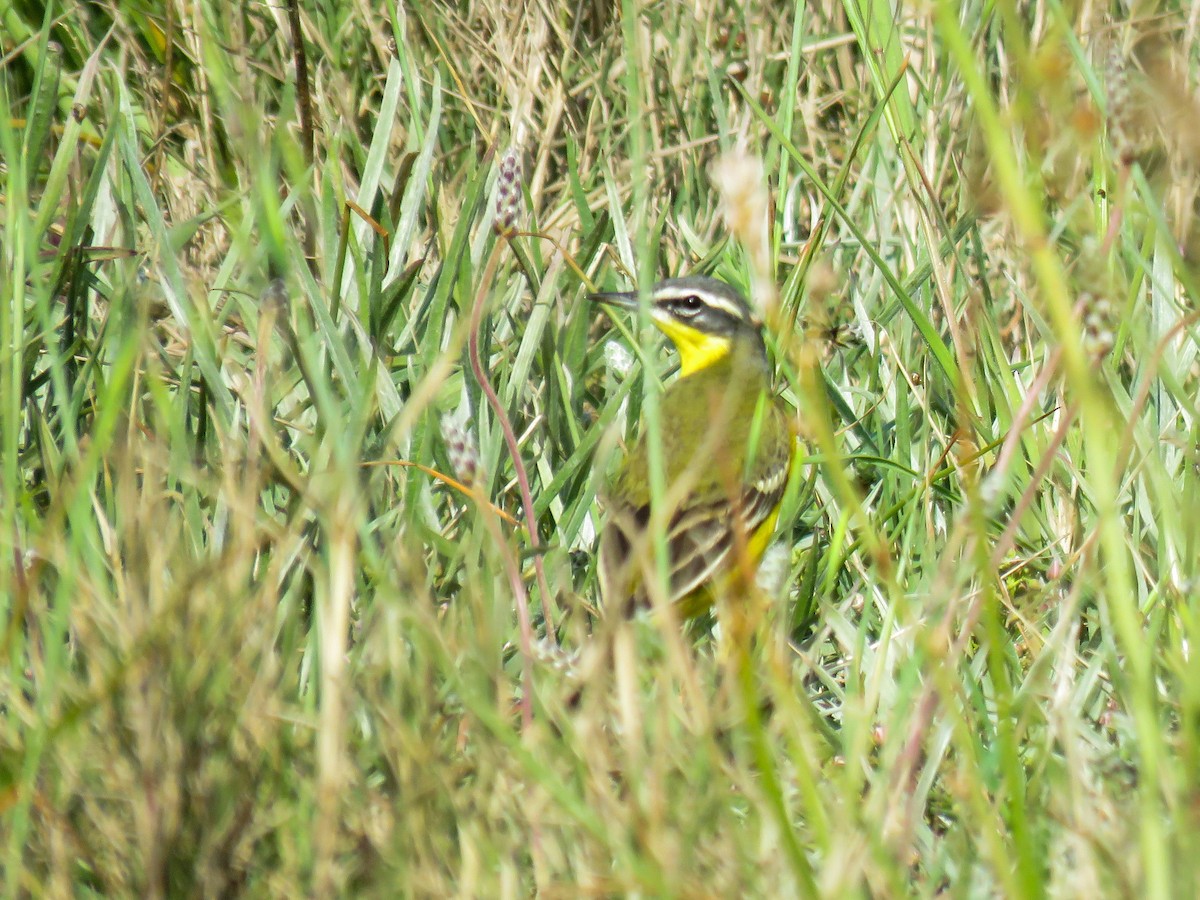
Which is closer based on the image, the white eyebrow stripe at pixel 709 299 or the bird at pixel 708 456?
the bird at pixel 708 456

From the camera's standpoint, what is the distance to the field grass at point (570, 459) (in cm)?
220

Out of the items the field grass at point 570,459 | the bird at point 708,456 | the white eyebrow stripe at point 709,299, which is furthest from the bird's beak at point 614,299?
the white eyebrow stripe at point 709,299

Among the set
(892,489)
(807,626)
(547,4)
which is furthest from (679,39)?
(807,626)

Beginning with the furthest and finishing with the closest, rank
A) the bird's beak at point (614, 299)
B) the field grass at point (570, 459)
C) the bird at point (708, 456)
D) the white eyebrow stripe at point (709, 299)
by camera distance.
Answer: the white eyebrow stripe at point (709, 299)
the bird's beak at point (614, 299)
the bird at point (708, 456)
the field grass at point (570, 459)

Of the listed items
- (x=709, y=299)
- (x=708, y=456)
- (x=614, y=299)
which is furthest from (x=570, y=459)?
(x=709, y=299)

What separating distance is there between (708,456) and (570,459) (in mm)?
788

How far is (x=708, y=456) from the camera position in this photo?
12.0ft

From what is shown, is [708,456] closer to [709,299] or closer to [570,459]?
[570,459]

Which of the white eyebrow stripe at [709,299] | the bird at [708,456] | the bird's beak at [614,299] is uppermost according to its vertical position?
the bird's beak at [614,299]

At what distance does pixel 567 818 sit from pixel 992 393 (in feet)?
8.94

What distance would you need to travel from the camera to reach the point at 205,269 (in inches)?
213

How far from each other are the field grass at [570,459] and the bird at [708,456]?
13 cm

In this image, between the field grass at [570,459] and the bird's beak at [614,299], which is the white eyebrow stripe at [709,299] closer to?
the field grass at [570,459]

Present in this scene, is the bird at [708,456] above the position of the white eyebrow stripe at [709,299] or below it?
below
